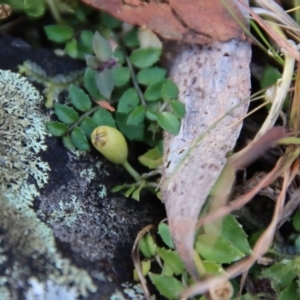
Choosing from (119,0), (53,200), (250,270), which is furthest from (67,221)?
(119,0)

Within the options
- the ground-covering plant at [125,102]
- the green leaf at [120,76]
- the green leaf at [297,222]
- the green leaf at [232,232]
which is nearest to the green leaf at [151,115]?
the ground-covering plant at [125,102]

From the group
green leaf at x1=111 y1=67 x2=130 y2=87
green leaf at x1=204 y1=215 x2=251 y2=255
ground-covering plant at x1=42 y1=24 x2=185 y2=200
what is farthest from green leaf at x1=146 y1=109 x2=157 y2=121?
green leaf at x1=204 y1=215 x2=251 y2=255

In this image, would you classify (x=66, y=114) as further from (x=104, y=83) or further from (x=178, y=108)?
(x=178, y=108)

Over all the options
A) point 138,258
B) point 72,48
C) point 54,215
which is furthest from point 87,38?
point 138,258

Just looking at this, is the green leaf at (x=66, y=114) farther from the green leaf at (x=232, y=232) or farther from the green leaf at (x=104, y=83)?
the green leaf at (x=232, y=232)

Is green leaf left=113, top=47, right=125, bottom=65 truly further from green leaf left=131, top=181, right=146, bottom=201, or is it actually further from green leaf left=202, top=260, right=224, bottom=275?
green leaf left=202, top=260, right=224, bottom=275

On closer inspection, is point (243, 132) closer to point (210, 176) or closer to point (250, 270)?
point (210, 176)
